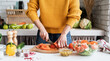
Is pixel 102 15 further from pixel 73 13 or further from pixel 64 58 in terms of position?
pixel 64 58

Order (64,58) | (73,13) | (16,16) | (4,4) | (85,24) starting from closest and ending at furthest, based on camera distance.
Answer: (64,58), (73,13), (85,24), (16,16), (4,4)

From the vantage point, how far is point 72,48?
1680 millimetres

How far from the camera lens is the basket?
363 cm

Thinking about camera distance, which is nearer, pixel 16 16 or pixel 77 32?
pixel 77 32

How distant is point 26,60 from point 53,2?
840mm

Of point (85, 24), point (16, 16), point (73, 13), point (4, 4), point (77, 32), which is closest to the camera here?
point (73, 13)

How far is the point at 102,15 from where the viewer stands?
3168mm

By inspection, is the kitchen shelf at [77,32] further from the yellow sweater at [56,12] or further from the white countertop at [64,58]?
the white countertop at [64,58]

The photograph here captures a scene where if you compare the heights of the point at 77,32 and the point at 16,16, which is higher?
the point at 16,16

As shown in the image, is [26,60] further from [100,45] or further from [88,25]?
[88,25]

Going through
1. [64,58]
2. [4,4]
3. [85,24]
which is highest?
[4,4]

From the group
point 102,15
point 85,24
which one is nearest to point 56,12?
point 85,24

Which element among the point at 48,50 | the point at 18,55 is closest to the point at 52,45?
the point at 48,50

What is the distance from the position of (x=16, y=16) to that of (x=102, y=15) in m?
1.73
